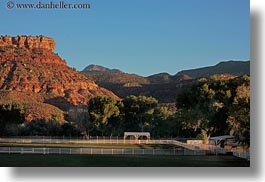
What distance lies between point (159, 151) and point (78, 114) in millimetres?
5409

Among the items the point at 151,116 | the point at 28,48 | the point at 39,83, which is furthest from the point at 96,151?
the point at 28,48

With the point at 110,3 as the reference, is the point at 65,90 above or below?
below

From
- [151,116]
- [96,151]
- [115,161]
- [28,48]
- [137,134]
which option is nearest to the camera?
[115,161]

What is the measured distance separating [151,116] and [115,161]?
5544mm

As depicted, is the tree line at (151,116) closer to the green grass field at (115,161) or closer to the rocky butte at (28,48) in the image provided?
the rocky butte at (28,48)

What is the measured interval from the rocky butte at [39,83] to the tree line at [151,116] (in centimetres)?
40

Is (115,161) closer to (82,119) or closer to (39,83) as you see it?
(39,83)

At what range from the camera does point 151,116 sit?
17.9 m

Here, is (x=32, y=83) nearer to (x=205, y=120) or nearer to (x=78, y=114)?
(x=78, y=114)

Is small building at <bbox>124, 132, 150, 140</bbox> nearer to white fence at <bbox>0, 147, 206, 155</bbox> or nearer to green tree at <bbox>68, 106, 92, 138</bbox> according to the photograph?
white fence at <bbox>0, 147, 206, 155</bbox>

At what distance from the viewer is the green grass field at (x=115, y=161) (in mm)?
11938

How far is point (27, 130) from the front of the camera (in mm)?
17844

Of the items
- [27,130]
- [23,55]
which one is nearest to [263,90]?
[27,130]

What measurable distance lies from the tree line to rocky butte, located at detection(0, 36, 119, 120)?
0.40m
